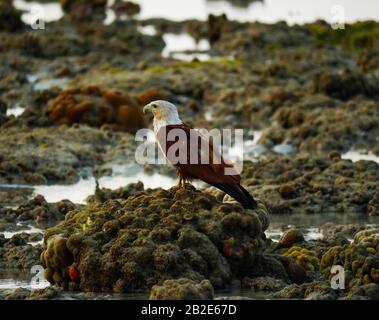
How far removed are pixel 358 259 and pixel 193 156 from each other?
2.38 metres

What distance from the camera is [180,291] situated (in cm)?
1039

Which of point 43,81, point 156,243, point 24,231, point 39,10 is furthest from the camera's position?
point 39,10

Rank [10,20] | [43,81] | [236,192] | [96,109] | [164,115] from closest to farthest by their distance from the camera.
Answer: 1. [236,192]
2. [164,115]
3. [96,109]
4. [43,81]
5. [10,20]

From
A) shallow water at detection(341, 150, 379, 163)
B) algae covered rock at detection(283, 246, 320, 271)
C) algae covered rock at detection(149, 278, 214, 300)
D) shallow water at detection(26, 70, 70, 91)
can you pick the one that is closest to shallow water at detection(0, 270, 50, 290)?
algae covered rock at detection(149, 278, 214, 300)

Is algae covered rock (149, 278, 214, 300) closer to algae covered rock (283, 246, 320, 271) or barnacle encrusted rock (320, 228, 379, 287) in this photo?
barnacle encrusted rock (320, 228, 379, 287)

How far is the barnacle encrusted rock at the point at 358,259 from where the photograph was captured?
11.8 metres

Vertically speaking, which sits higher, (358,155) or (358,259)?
(358,155)

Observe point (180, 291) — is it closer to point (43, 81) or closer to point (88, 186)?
point (88, 186)

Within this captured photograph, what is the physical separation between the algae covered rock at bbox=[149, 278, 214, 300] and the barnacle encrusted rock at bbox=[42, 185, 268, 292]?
→ 3.07 feet

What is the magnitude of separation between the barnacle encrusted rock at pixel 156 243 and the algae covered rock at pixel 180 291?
36.9 inches

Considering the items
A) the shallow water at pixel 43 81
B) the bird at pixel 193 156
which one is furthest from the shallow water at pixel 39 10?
the bird at pixel 193 156

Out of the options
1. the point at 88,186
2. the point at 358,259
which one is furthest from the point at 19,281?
the point at 88,186

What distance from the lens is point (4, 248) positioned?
47.6 feet
